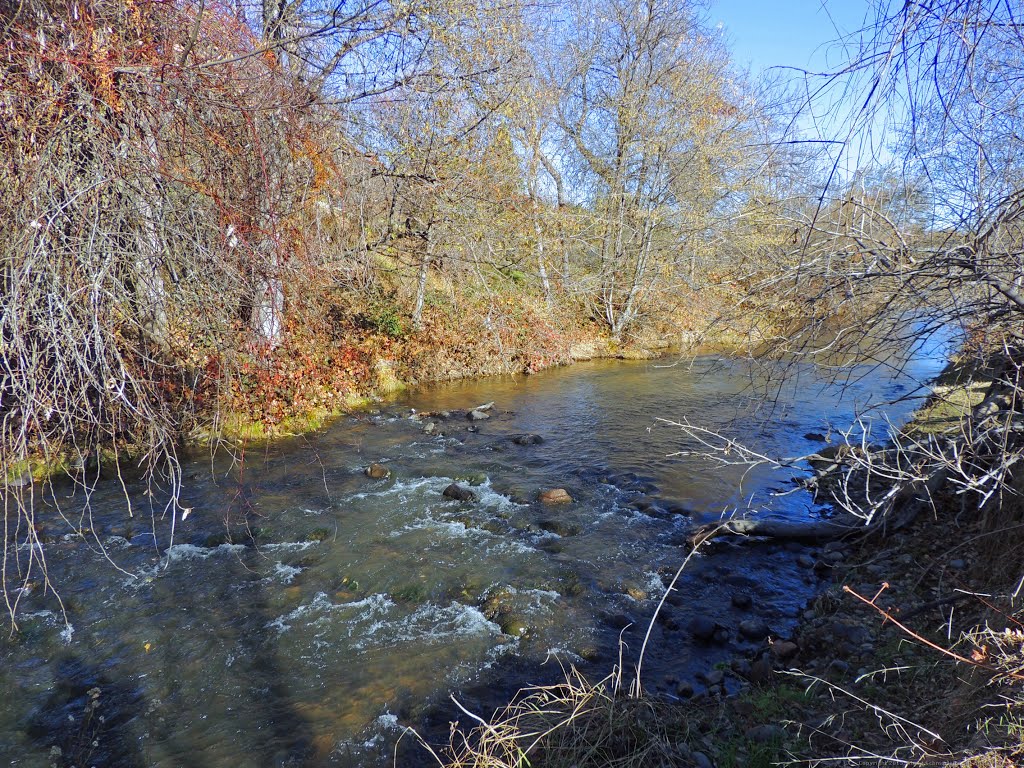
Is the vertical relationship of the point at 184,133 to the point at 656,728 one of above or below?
above

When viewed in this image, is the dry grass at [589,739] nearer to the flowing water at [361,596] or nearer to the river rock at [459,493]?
the flowing water at [361,596]

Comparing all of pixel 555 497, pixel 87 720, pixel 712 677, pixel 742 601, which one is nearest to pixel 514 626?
pixel 712 677

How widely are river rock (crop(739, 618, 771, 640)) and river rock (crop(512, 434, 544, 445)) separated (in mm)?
5223

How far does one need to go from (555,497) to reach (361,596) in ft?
9.52

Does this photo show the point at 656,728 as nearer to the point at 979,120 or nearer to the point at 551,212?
the point at 979,120

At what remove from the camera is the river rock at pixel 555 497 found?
7.54m

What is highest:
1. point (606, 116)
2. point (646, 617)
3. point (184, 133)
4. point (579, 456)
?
point (606, 116)

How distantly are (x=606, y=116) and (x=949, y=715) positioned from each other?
60.3 feet

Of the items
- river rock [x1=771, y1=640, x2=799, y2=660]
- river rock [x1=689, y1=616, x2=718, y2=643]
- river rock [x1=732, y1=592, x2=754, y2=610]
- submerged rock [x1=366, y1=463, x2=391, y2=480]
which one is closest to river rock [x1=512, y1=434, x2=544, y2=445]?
submerged rock [x1=366, y1=463, x2=391, y2=480]

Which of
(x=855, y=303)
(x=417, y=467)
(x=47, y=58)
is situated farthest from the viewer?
(x=417, y=467)

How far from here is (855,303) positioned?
4059mm

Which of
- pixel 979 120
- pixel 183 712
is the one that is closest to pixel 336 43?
pixel 979 120

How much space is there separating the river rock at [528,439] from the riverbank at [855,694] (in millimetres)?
4949

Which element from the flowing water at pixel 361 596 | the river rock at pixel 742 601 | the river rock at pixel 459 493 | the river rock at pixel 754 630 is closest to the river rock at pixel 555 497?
the flowing water at pixel 361 596
